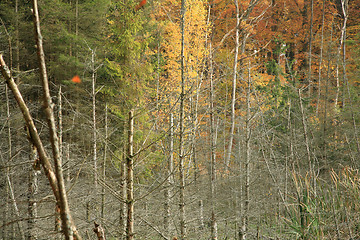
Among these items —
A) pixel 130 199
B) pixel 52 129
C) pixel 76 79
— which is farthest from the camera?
pixel 76 79

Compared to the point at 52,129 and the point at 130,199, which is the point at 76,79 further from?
the point at 52,129

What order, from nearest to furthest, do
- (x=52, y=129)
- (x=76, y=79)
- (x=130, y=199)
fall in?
(x=52, y=129) < (x=130, y=199) < (x=76, y=79)

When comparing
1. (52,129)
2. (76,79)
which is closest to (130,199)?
(52,129)

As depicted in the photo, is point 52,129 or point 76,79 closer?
point 52,129

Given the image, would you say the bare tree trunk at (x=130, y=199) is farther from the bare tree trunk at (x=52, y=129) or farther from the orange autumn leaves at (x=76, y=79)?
the orange autumn leaves at (x=76, y=79)

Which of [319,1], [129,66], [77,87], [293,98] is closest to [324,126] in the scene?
[293,98]

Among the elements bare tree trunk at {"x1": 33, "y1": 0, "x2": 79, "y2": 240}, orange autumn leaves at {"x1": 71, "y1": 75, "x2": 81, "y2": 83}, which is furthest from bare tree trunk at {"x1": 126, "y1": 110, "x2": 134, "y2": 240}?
orange autumn leaves at {"x1": 71, "y1": 75, "x2": 81, "y2": 83}

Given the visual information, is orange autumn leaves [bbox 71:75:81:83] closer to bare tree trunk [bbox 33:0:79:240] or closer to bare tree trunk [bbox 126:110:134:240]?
bare tree trunk [bbox 126:110:134:240]

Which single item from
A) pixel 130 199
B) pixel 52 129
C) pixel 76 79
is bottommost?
pixel 130 199

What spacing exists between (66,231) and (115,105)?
10.5 meters

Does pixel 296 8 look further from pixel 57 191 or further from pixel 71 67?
pixel 57 191

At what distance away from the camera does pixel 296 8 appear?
20734 millimetres

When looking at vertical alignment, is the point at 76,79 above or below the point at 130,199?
above

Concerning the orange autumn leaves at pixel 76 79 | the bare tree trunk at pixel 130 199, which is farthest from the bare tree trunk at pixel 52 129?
the orange autumn leaves at pixel 76 79
